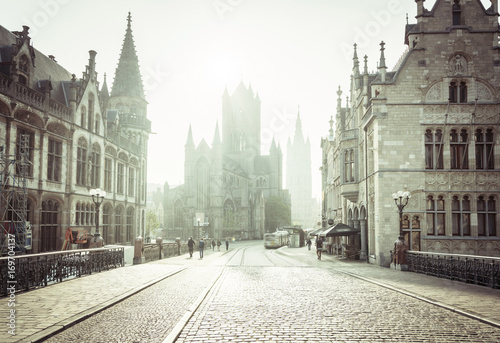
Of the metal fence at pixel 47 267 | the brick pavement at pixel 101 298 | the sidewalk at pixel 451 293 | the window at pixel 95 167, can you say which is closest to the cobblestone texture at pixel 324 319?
the sidewalk at pixel 451 293

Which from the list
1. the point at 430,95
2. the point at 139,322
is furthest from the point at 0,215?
the point at 430,95

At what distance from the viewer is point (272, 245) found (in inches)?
2203

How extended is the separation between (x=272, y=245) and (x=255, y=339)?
4917cm

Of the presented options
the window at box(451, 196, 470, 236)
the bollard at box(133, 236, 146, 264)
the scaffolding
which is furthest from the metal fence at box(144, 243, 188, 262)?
the window at box(451, 196, 470, 236)

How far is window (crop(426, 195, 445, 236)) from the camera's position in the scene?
2322cm

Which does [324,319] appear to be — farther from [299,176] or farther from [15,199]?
[299,176]

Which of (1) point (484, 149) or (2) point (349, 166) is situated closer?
(1) point (484, 149)

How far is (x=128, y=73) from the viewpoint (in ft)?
153

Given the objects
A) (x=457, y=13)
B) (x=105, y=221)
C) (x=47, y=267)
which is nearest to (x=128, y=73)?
→ (x=105, y=221)

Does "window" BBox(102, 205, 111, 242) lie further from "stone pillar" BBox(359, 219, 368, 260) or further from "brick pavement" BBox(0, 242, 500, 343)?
"stone pillar" BBox(359, 219, 368, 260)

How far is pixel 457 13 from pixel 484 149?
7928mm

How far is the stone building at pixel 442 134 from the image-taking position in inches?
907

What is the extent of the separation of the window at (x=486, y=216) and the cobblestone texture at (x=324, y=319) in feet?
40.8

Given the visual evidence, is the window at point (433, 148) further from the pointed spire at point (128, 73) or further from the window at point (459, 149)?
the pointed spire at point (128, 73)
